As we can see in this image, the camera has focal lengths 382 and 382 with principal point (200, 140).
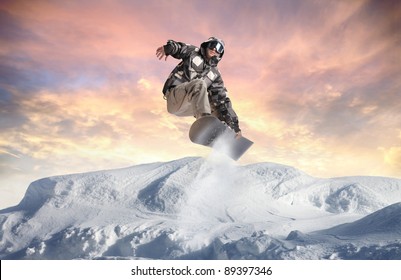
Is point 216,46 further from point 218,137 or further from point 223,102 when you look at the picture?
point 218,137

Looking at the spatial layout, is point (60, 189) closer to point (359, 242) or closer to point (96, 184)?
point (96, 184)

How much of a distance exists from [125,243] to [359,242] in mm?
15150

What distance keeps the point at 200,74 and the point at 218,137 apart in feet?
2.72

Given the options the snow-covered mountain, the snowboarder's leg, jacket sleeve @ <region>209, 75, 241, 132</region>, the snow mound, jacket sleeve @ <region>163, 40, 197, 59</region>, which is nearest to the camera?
the snowboarder's leg

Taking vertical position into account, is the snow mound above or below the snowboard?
above

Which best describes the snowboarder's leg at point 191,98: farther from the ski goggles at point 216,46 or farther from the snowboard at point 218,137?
the ski goggles at point 216,46

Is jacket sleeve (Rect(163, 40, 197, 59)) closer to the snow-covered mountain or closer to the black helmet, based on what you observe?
the black helmet

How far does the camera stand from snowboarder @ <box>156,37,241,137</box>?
4.25m

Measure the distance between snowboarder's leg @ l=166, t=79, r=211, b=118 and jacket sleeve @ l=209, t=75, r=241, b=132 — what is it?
0.44 metres

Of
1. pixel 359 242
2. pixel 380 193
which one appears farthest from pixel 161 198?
pixel 380 193

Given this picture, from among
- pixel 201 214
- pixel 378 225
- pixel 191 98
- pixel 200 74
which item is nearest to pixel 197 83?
pixel 191 98

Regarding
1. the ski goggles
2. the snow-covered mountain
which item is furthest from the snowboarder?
the snow-covered mountain

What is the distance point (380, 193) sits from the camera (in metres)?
32.0
